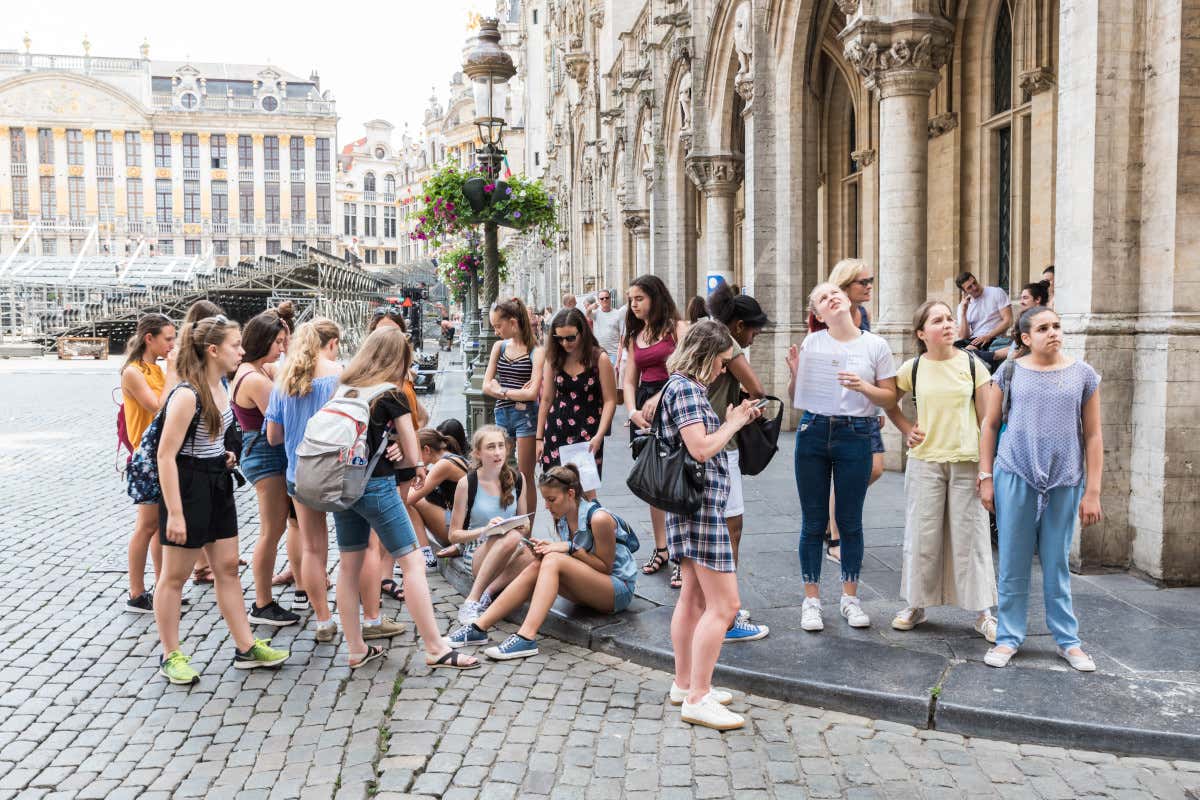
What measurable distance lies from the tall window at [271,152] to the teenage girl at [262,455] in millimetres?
93402

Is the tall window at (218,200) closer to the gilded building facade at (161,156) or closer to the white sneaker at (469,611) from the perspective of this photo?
the gilded building facade at (161,156)

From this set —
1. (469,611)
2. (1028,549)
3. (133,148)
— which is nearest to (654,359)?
(469,611)

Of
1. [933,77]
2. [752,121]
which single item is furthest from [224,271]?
[933,77]

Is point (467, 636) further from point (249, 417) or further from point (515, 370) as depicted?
point (515, 370)

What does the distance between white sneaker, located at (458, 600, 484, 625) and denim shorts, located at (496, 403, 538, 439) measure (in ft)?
6.66

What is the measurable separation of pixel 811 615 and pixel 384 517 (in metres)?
2.20

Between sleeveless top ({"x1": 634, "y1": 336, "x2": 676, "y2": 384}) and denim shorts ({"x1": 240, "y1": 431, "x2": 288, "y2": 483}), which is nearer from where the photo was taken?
denim shorts ({"x1": 240, "y1": 431, "x2": 288, "y2": 483})

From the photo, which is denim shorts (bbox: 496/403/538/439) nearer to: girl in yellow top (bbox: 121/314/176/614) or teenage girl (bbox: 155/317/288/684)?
girl in yellow top (bbox: 121/314/176/614)

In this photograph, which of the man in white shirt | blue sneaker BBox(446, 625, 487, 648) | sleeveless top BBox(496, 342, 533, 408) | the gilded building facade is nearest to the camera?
blue sneaker BBox(446, 625, 487, 648)

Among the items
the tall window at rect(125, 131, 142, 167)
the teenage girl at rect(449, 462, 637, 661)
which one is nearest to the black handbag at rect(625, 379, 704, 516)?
the teenage girl at rect(449, 462, 637, 661)

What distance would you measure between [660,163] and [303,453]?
16.6 m

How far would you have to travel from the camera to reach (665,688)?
16.4 ft

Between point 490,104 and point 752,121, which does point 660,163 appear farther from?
point 490,104

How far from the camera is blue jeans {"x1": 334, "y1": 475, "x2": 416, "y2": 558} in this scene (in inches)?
203
